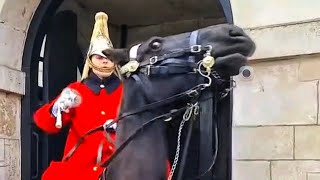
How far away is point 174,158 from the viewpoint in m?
1.52

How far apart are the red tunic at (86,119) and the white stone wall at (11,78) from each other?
70cm

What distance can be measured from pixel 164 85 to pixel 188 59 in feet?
0.25

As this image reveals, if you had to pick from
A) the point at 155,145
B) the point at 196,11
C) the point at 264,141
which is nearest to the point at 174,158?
the point at 155,145

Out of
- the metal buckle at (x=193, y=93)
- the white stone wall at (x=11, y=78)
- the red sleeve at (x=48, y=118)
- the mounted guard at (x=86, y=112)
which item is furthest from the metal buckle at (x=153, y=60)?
the white stone wall at (x=11, y=78)

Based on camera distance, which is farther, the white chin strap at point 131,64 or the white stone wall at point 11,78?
the white stone wall at point 11,78

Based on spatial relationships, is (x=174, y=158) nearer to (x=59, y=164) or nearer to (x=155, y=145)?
(x=155, y=145)

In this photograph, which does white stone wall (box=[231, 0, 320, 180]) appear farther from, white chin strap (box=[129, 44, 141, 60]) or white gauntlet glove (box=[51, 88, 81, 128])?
white chin strap (box=[129, 44, 141, 60])

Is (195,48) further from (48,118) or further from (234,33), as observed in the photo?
(48,118)

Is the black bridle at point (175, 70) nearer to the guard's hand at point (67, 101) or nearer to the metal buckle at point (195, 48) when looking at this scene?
the metal buckle at point (195, 48)

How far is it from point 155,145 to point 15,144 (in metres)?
1.75

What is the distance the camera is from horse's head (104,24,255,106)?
56.4 inches

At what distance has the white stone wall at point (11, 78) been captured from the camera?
118 inches

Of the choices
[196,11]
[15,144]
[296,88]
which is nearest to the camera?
[296,88]

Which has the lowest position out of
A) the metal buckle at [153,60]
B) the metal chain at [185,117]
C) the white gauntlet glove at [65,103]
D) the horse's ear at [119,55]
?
the metal chain at [185,117]
